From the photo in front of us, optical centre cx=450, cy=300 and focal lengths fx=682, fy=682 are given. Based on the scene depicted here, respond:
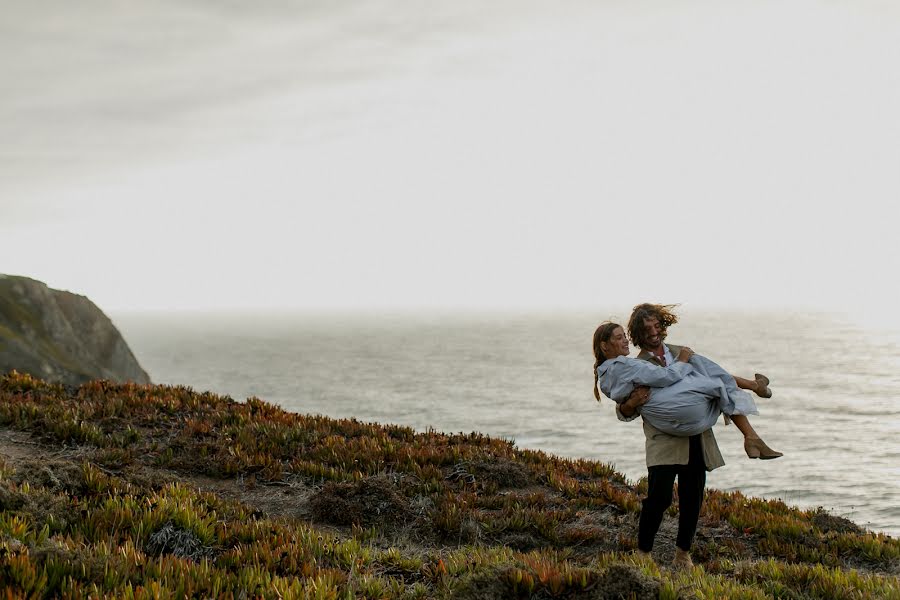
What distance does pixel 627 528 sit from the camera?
8477 millimetres

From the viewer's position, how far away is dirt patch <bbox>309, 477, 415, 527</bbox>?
8195 millimetres

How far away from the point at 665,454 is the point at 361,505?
12.4 ft

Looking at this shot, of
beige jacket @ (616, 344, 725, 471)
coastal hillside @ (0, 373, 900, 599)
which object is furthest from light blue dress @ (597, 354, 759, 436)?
coastal hillside @ (0, 373, 900, 599)

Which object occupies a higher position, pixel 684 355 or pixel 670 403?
pixel 684 355

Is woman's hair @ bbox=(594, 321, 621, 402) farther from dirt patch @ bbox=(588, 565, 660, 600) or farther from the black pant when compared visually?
dirt patch @ bbox=(588, 565, 660, 600)

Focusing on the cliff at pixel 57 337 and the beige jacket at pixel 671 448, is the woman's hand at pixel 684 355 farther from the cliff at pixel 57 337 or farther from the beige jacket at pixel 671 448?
the cliff at pixel 57 337

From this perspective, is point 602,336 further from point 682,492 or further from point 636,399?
point 682,492

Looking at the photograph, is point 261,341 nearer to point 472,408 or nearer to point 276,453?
point 472,408

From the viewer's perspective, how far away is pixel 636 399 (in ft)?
21.3

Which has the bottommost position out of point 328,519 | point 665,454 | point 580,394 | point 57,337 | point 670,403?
point 580,394

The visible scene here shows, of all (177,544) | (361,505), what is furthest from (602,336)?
(177,544)

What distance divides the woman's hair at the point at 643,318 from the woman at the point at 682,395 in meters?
0.15

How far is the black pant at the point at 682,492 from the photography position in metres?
6.64

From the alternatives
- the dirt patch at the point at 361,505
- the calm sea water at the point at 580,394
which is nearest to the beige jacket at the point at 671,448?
the dirt patch at the point at 361,505
